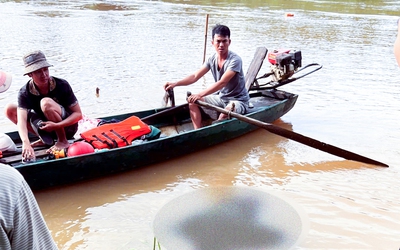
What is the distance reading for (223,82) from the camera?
4.75 m

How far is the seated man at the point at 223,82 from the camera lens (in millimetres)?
4664

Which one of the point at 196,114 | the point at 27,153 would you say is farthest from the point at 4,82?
the point at 196,114

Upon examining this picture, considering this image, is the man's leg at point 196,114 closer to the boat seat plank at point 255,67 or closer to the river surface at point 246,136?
the river surface at point 246,136

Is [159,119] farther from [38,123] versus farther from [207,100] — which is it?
[38,123]

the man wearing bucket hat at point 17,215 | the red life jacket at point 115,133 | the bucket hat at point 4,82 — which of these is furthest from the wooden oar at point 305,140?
the man wearing bucket hat at point 17,215

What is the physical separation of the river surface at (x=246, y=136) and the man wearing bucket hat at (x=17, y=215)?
2.17 meters

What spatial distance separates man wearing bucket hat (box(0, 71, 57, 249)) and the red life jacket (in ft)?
10.1

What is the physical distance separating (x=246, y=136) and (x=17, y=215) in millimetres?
4673

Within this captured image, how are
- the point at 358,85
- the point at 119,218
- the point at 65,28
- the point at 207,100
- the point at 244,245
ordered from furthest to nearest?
1. the point at 65,28
2. the point at 358,85
3. the point at 207,100
4. the point at 119,218
5. the point at 244,245

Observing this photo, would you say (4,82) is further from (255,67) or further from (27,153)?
(255,67)

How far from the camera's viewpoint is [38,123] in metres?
3.90

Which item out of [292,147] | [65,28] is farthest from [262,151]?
[65,28]

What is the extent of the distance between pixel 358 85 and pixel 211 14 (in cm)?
1259

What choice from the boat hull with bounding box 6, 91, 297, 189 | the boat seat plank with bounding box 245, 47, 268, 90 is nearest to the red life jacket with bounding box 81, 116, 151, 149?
the boat hull with bounding box 6, 91, 297, 189
